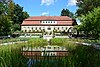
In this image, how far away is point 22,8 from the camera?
326ft

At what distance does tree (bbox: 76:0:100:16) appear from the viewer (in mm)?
58406

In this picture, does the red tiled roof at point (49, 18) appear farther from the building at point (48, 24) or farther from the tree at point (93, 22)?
the tree at point (93, 22)

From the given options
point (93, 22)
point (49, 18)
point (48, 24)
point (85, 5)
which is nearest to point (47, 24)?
point (48, 24)

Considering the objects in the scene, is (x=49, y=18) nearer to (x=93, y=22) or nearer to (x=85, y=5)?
(x=85, y=5)

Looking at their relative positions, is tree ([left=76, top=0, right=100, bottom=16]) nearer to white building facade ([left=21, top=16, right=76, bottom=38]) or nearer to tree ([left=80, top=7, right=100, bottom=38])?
tree ([left=80, top=7, right=100, bottom=38])

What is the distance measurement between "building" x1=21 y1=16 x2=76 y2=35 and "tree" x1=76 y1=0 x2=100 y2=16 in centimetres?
1933

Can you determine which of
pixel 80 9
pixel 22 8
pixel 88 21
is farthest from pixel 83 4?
pixel 22 8

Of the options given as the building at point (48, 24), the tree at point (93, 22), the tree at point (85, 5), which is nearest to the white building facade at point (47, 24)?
the building at point (48, 24)

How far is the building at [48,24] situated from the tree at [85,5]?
63.4 feet

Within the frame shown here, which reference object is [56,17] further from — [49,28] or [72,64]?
[72,64]

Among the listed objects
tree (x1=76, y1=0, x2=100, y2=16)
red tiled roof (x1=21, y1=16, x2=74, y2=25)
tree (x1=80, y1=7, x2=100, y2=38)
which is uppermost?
tree (x1=76, y1=0, x2=100, y2=16)

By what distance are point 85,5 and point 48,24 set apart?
2634 centimetres

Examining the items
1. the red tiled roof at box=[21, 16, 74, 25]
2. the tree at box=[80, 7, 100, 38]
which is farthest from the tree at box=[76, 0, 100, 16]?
the red tiled roof at box=[21, 16, 74, 25]

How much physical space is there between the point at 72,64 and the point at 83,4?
2322 inches
